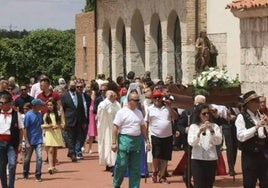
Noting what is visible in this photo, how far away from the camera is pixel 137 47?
32.2m

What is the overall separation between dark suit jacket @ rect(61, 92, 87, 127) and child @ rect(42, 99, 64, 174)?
193 centimetres

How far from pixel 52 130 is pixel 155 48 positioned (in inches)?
526

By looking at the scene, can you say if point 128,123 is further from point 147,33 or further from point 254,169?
point 147,33

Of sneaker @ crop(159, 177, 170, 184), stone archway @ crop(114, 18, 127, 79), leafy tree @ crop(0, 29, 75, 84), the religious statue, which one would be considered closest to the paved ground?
sneaker @ crop(159, 177, 170, 184)

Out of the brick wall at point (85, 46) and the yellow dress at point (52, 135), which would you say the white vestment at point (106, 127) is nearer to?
the yellow dress at point (52, 135)

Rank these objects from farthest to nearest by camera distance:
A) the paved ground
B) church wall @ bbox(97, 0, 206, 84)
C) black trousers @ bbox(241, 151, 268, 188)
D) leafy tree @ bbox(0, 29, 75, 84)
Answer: leafy tree @ bbox(0, 29, 75, 84), church wall @ bbox(97, 0, 206, 84), the paved ground, black trousers @ bbox(241, 151, 268, 188)

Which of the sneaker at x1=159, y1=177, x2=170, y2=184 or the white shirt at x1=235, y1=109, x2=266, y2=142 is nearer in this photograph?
the white shirt at x1=235, y1=109, x2=266, y2=142

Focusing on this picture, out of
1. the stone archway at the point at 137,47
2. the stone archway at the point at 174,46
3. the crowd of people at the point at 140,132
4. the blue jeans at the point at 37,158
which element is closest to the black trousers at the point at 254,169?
the crowd of people at the point at 140,132

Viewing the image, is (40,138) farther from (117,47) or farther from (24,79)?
(24,79)

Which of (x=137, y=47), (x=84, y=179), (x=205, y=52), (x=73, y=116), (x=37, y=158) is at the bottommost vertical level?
(x=84, y=179)

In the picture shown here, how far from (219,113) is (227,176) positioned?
6.44 ft

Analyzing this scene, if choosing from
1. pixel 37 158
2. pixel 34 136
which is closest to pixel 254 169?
pixel 37 158

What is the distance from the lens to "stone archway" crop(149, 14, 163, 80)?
96.9ft

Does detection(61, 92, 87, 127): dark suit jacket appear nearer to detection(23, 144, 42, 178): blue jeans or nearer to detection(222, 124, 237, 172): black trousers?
detection(23, 144, 42, 178): blue jeans
